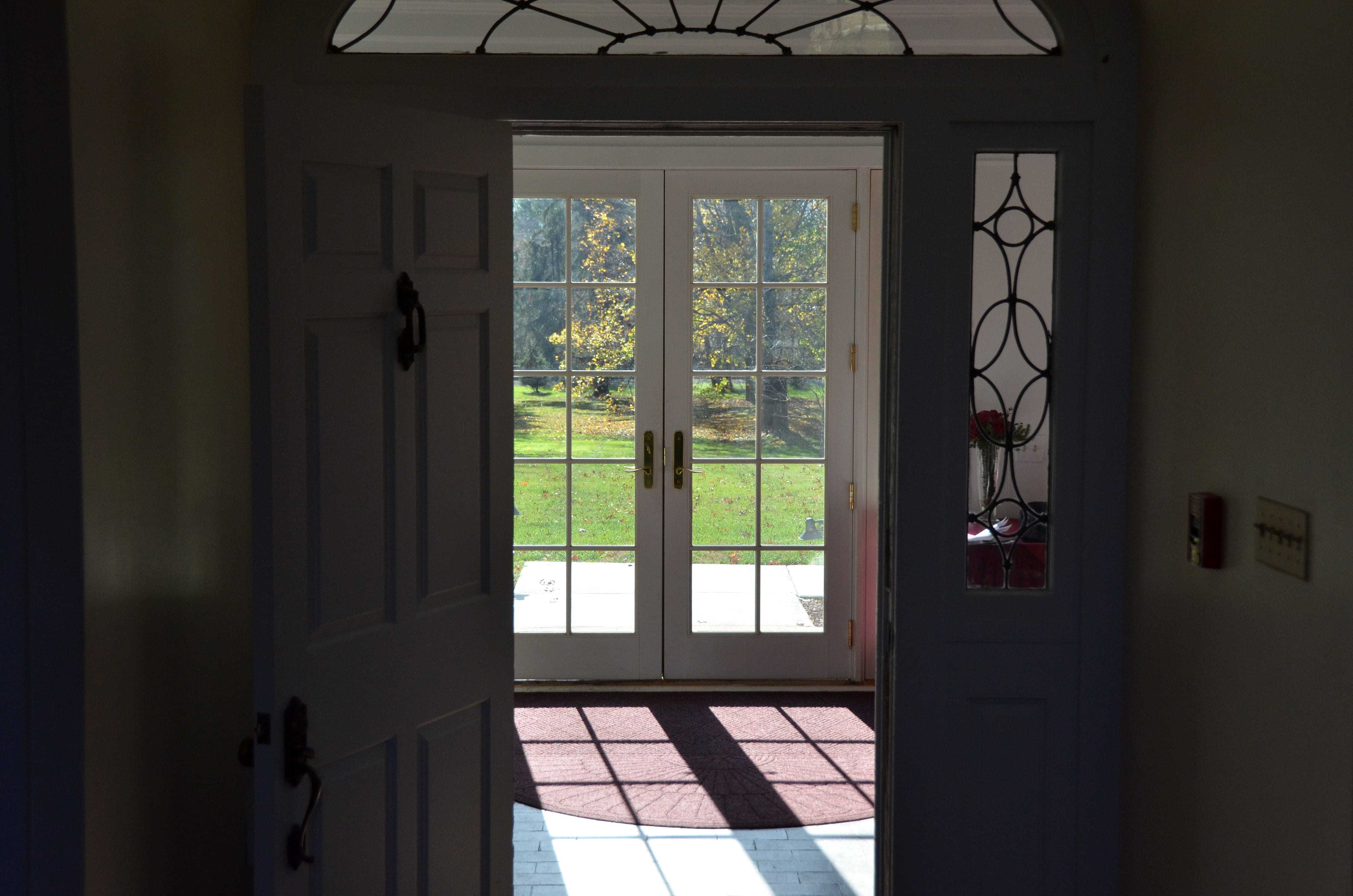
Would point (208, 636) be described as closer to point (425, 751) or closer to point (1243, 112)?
point (425, 751)

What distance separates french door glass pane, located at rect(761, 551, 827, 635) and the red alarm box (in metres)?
2.82

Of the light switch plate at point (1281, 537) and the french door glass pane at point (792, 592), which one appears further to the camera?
the french door glass pane at point (792, 592)

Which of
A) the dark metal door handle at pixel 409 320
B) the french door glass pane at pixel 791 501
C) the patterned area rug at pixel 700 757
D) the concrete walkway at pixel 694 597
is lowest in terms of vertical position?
the patterned area rug at pixel 700 757

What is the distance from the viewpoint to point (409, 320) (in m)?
2.24

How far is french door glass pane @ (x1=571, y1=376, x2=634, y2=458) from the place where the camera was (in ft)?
16.1

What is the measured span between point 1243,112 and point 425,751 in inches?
80.2

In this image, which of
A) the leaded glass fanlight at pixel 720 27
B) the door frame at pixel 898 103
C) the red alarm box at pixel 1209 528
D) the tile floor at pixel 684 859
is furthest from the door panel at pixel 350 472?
the red alarm box at pixel 1209 528

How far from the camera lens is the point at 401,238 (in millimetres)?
2254

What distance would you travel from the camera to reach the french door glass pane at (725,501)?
16.3 feet

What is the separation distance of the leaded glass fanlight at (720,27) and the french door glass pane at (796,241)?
7.45 ft

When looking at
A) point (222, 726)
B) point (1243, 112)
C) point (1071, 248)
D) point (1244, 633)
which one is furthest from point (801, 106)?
point (222, 726)

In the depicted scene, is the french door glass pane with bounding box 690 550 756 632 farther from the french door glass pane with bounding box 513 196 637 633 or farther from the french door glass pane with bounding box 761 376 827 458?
the french door glass pane with bounding box 761 376 827 458

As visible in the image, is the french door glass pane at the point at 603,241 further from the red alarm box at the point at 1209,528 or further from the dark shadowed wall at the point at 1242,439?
the red alarm box at the point at 1209,528

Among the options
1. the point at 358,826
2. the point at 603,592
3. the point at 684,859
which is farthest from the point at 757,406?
the point at 358,826
